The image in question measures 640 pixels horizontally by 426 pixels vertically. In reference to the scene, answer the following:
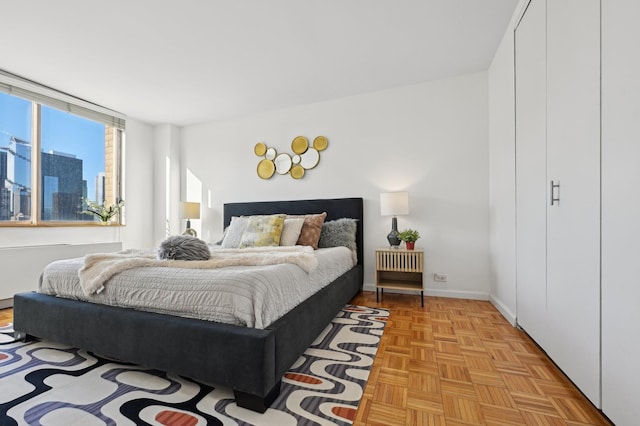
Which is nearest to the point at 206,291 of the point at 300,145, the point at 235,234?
the point at 235,234

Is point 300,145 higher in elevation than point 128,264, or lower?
higher

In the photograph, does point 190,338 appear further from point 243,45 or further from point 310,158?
point 310,158

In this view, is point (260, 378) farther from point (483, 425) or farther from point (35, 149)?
point (35, 149)

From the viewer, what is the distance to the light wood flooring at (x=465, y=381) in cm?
125

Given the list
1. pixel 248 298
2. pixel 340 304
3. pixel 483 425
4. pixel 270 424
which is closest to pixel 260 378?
pixel 270 424

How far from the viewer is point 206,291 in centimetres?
144

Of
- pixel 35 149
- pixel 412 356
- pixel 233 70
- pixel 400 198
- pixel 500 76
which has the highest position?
pixel 233 70

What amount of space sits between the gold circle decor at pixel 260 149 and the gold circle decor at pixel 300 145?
46 cm

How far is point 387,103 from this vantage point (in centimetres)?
348

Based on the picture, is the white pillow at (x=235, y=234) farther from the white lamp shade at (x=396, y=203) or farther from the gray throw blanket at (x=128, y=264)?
the white lamp shade at (x=396, y=203)

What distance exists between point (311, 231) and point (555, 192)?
2143mm

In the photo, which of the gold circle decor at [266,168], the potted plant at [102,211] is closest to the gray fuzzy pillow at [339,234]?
the gold circle decor at [266,168]

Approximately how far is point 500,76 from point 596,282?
218 cm

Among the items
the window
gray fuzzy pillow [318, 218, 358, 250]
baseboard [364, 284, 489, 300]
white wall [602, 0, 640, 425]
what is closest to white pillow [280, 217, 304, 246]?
gray fuzzy pillow [318, 218, 358, 250]
